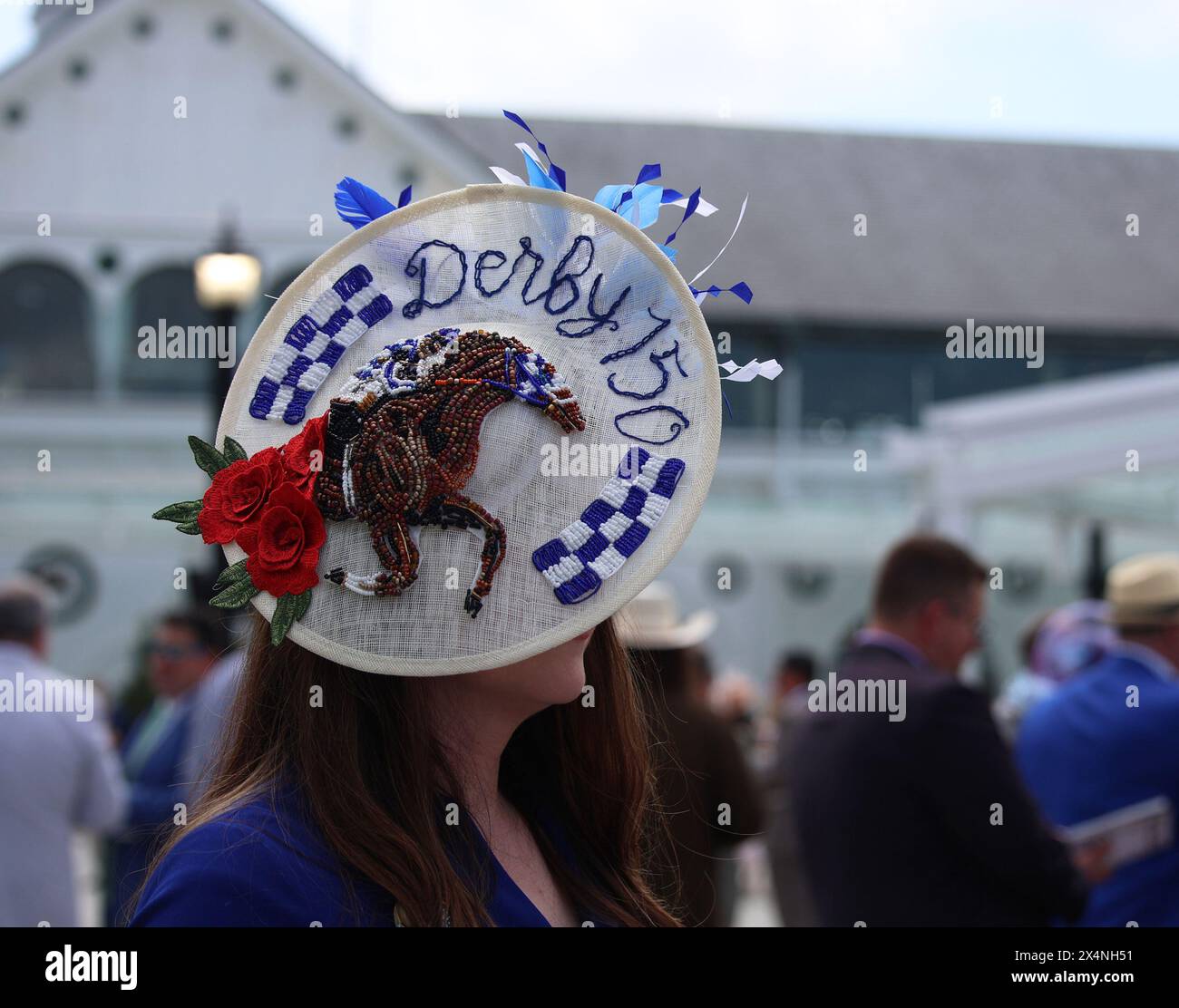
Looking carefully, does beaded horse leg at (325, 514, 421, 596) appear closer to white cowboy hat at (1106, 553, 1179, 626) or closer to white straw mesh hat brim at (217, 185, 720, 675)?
white straw mesh hat brim at (217, 185, 720, 675)

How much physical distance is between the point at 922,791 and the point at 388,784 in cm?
208

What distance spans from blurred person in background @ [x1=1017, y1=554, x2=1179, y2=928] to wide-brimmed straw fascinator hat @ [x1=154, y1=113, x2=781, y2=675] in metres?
2.60

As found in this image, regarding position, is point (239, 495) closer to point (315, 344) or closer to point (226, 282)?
point (315, 344)

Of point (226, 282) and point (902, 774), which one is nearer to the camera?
point (902, 774)

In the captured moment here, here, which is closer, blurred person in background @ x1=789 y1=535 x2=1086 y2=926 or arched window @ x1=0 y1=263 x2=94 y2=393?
blurred person in background @ x1=789 y1=535 x2=1086 y2=926

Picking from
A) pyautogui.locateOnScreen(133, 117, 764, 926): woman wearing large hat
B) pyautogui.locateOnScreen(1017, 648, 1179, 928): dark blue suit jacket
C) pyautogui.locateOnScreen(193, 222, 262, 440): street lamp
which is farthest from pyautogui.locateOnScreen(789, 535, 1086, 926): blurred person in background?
pyautogui.locateOnScreen(193, 222, 262, 440): street lamp

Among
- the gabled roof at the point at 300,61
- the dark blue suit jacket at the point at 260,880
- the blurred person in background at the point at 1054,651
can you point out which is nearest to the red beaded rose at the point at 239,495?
the dark blue suit jacket at the point at 260,880

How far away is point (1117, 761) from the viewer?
150 inches

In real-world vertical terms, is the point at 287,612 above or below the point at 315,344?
below

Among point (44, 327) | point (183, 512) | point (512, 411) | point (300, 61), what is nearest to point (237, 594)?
point (183, 512)

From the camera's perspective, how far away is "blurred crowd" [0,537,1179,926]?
3316 millimetres

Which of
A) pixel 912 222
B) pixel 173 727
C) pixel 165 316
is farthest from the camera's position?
pixel 912 222
